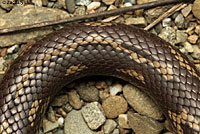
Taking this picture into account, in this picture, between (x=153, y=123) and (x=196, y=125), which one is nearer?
(x=196, y=125)

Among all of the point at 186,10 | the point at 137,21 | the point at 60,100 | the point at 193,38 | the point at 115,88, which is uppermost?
the point at 186,10

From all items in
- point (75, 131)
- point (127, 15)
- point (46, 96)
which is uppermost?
point (127, 15)

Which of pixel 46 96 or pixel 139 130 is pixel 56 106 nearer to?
pixel 46 96

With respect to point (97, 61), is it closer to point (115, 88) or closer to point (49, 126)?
point (115, 88)

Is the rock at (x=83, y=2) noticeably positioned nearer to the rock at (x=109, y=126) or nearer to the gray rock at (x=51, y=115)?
the gray rock at (x=51, y=115)

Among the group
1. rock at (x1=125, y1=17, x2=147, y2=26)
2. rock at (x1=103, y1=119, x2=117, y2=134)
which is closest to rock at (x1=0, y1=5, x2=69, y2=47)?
rock at (x1=125, y1=17, x2=147, y2=26)

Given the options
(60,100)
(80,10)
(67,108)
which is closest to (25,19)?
(80,10)

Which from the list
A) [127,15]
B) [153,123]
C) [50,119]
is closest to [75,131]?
[50,119]

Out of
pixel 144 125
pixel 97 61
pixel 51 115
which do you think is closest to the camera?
pixel 97 61
